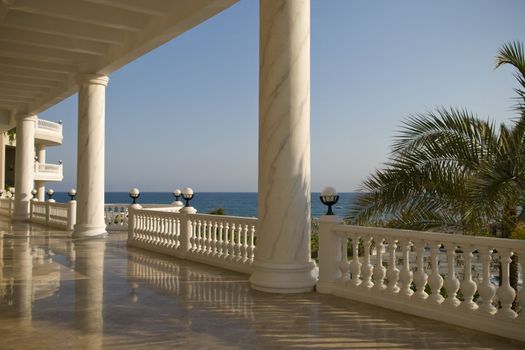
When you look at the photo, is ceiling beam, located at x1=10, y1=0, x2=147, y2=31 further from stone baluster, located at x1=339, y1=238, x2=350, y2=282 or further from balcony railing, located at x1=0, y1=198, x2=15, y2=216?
balcony railing, located at x1=0, y1=198, x2=15, y2=216

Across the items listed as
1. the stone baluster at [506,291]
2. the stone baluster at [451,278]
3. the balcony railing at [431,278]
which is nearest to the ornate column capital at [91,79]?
the balcony railing at [431,278]

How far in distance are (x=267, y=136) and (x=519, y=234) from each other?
3761 mm

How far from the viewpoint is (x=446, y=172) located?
24.3ft

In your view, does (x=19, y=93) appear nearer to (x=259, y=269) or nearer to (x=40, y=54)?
(x=40, y=54)

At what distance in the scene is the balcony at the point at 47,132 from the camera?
A: 1522 inches

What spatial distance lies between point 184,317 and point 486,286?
11.6 feet

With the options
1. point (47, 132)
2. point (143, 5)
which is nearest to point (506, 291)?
point (143, 5)

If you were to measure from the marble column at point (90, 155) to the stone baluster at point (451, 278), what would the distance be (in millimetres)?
12228

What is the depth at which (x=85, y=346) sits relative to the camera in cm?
514

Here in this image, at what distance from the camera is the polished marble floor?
17.5 ft

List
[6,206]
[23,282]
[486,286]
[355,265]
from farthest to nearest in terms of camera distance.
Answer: [6,206] → [23,282] → [355,265] → [486,286]

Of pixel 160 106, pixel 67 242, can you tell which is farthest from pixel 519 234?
pixel 160 106

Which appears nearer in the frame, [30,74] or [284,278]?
[284,278]

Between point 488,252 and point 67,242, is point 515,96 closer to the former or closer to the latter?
point 488,252
